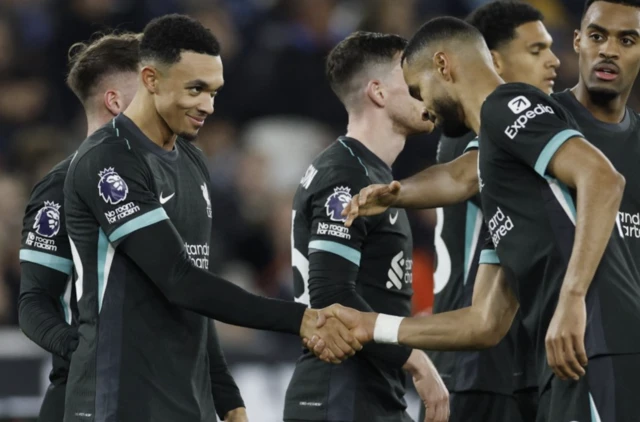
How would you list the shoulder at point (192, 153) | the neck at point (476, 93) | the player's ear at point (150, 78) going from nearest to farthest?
the neck at point (476, 93)
the player's ear at point (150, 78)
the shoulder at point (192, 153)

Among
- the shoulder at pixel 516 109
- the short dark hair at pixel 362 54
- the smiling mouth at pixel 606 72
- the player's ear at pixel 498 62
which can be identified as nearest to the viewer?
the shoulder at pixel 516 109

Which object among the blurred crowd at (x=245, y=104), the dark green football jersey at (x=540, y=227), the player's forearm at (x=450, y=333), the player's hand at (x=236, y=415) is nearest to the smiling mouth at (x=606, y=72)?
the dark green football jersey at (x=540, y=227)

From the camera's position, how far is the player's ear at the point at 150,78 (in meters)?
4.95

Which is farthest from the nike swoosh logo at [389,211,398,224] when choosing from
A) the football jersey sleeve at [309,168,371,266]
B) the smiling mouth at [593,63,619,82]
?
the smiling mouth at [593,63,619,82]

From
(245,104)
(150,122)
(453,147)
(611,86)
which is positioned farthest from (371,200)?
(245,104)

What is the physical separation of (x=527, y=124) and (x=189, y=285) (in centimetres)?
141

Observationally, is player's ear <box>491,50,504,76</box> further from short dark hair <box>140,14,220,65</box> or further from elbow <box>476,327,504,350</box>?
elbow <box>476,327,504,350</box>

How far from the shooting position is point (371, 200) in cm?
494

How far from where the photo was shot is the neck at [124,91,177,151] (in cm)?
489

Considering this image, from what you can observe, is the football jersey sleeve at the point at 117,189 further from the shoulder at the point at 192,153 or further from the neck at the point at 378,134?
the neck at the point at 378,134

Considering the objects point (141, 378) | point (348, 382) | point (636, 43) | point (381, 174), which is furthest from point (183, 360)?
point (636, 43)

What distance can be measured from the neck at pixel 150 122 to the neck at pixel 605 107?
65.4 inches

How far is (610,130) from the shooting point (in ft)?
14.9

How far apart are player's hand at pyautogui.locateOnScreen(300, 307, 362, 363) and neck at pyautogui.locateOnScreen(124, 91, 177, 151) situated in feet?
2.99
